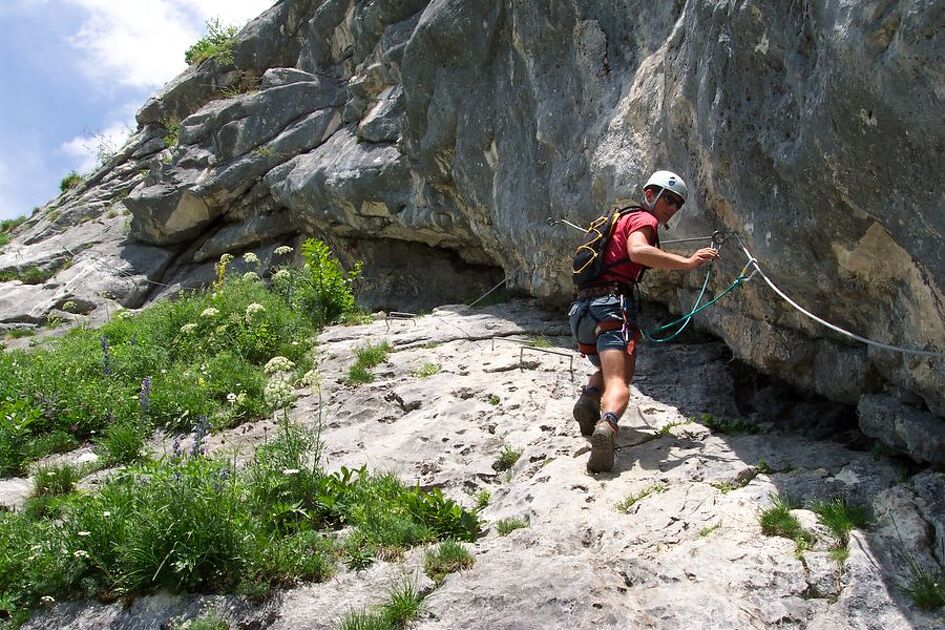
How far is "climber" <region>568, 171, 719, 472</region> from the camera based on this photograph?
613cm

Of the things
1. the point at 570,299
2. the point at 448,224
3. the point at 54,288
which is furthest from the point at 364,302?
the point at 54,288

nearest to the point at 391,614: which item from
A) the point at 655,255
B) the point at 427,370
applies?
the point at 655,255

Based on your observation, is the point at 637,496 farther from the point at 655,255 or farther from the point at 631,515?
the point at 655,255

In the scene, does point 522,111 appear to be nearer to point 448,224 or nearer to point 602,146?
point 602,146

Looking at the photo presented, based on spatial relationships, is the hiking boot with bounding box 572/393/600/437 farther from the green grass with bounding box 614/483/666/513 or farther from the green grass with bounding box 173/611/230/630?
the green grass with bounding box 173/611/230/630

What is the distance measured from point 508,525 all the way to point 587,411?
57.1 inches

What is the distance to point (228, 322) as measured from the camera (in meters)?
10.4

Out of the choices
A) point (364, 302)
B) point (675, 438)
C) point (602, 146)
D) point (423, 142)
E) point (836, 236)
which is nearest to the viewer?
point (836, 236)

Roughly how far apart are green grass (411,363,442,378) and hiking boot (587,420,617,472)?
3.27m

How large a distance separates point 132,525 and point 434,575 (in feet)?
6.50

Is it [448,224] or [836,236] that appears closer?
[836,236]

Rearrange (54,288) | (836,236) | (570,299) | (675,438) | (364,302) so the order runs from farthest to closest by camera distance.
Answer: (54,288) → (364,302) → (570,299) → (675,438) → (836,236)

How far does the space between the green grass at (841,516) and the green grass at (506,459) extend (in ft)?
7.96

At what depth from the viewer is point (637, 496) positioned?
5520mm
